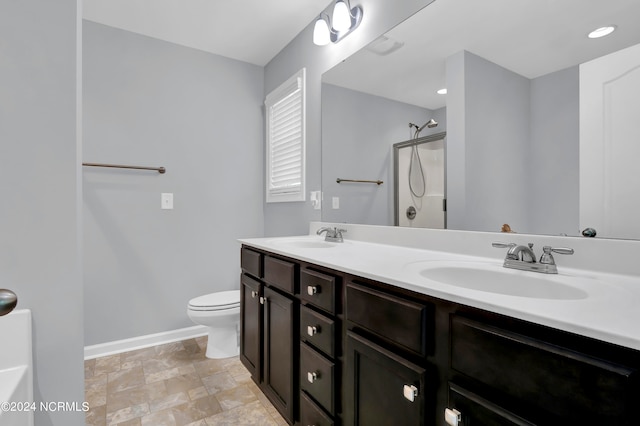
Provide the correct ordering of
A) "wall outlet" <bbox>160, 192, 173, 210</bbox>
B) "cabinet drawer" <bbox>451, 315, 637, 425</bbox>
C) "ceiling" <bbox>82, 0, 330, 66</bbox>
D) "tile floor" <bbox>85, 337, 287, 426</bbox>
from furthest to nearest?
1. "wall outlet" <bbox>160, 192, 173, 210</bbox>
2. "ceiling" <bbox>82, 0, 330, 66</bbox>
3. "tile floor" <bbox>85, 337, 287, 426</bbox>
4. "cabinet drawer" <bbox>451, 315, 637, 425</bbox>

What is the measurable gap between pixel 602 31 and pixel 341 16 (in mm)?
1326

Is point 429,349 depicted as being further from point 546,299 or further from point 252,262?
point 252,262

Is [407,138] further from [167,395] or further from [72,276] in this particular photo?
[167,395]

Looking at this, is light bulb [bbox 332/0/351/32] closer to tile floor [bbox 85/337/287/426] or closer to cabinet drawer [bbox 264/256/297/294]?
cabinet drawer [bbox 264/256/297/294]

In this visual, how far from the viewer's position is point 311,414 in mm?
1288

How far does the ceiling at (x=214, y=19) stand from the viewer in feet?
6.82

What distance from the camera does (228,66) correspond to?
2803 mm

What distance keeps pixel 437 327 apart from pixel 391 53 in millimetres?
→ 1491

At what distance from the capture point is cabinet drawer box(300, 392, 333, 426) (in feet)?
3.93

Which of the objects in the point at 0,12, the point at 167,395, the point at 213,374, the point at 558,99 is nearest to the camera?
the point at 0,12

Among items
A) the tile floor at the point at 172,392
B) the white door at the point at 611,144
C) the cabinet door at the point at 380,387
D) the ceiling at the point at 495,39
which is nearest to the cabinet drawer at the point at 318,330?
the cabinet door at the point at 380,387

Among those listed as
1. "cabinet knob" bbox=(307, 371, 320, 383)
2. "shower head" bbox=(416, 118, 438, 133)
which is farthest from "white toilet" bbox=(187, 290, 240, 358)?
"shower head" bbox=(416, 118, 438, 133)

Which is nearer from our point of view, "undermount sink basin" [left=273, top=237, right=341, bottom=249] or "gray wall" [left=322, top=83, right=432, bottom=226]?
"gray wall" [left=322, top=83, right=432, bottom=226]

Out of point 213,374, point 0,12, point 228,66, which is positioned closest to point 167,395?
point 213,374
